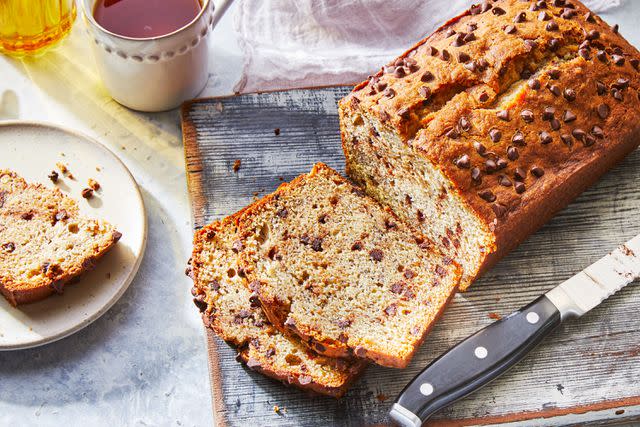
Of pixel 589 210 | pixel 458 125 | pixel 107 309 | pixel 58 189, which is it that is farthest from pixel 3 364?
pixel 589 210

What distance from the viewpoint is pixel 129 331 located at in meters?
3.67

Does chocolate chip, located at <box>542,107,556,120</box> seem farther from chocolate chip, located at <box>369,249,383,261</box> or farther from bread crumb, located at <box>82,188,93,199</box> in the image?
bread crumb, located at <box>82,188,93,199</box>

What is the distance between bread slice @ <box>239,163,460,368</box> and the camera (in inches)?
131

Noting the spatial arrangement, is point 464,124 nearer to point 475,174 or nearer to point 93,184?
point 475,174

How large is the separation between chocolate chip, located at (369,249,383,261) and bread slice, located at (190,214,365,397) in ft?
1.50

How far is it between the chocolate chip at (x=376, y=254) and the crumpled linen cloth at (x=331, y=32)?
4.34 ft

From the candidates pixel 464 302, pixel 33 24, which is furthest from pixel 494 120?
pixel 33 24

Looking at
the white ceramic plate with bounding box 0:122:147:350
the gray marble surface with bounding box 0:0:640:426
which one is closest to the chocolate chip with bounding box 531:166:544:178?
the gray marble surface with bounding box 0:0:640:426

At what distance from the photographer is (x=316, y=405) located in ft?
11.2

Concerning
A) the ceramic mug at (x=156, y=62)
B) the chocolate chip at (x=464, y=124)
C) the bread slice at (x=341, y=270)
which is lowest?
the bread slice at (x=341, y=270)

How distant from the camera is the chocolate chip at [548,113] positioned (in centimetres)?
347

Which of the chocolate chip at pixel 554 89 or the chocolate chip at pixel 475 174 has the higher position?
the chocolate chip at pixel 554 89

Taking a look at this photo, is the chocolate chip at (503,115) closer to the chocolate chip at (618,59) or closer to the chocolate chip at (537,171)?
the chocolate chip at (537,171)

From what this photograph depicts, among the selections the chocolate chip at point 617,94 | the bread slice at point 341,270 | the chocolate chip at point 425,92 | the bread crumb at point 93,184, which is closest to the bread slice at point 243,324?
the bread slice at point 341,270
